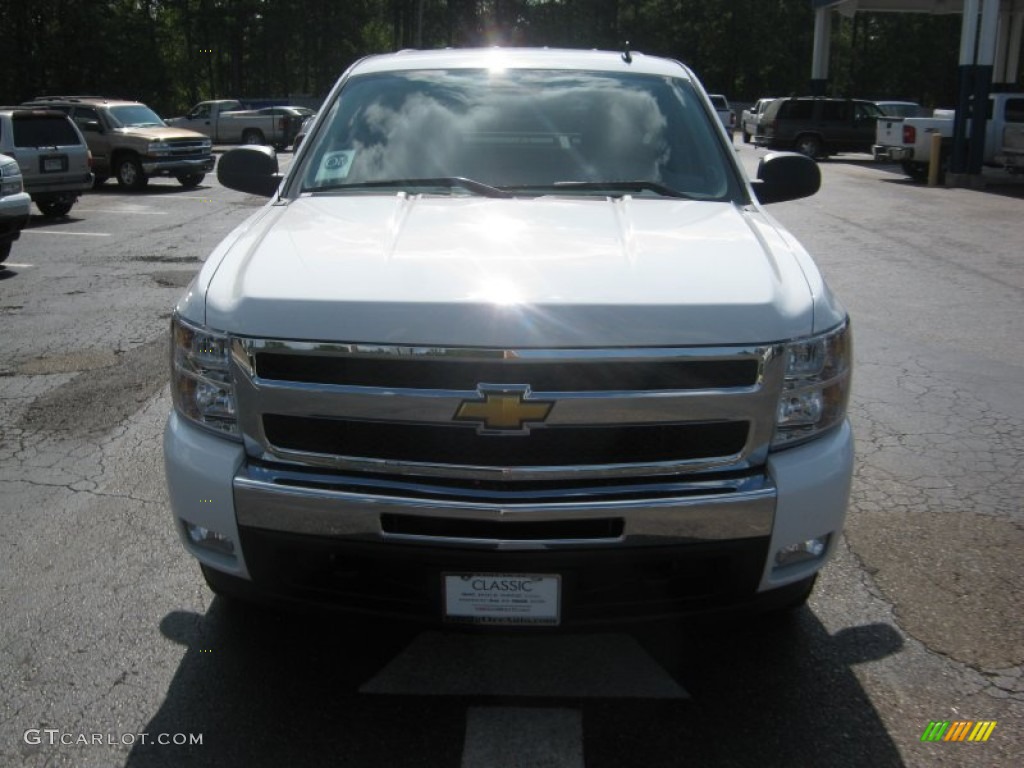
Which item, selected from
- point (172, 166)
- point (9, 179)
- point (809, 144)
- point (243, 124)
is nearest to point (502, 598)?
point (9, 179)

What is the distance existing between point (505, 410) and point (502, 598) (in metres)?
0.52

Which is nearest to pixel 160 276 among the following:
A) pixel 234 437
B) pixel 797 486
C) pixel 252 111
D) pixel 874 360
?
pixel 874 360

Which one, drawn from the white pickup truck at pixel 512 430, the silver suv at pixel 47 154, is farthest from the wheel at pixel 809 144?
the white pickup truck at pixel 512 430

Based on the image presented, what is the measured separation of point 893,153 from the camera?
24156 millimetres

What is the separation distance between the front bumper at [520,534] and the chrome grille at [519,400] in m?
0.09

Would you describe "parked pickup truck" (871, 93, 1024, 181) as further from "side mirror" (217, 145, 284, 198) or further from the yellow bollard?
"side mirror" (217, 145, 284, 198)

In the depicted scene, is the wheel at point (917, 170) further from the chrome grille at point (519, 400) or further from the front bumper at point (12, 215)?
the chrome grille at point (519, 400)

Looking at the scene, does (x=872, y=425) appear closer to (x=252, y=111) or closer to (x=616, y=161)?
(x=616, y=161)

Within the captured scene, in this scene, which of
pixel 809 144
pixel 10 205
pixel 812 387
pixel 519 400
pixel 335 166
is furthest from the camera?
pixel 809 144

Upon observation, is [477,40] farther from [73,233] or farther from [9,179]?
[9,179]

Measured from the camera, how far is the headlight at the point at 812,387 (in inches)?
114

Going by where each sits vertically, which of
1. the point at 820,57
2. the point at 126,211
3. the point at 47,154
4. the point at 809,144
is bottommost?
the point at 126,211

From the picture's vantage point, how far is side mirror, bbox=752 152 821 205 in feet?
15.5

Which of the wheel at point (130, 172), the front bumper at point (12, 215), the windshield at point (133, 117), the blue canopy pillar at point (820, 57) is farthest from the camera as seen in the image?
the blue canopy pillar at point (820, 57)
